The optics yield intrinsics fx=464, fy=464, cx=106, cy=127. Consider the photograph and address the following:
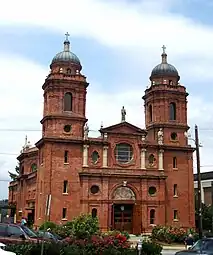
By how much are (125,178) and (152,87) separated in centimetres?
1370

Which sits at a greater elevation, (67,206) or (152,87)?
(152,87)

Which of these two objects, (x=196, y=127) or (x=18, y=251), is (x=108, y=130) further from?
(x=18, y=251)

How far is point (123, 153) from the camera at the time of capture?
187 feet

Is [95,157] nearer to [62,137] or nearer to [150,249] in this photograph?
[62,137]

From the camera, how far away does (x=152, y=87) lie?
62.2 m

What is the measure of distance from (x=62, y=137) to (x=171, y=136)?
14.8m

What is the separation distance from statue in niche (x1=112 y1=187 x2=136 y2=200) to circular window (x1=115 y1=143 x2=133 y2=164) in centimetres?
335

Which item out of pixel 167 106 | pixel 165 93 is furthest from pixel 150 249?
pixel 165 93

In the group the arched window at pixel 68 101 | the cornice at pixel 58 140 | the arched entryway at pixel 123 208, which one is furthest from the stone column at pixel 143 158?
the arched window at pixel 68 101

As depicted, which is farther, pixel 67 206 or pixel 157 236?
pixel 67 206

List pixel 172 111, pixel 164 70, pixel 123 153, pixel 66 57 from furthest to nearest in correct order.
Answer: pixel 164 70, pixel 172 111, pixel 66 57, pixel 123 153

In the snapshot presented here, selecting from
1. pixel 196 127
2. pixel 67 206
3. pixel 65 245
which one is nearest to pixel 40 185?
pixel 67 206

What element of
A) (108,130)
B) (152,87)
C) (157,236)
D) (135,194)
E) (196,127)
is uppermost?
(152,87)

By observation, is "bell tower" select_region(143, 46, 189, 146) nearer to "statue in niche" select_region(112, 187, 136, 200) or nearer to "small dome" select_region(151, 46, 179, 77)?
"small dome" select_region(151, 46, 179, 77)
